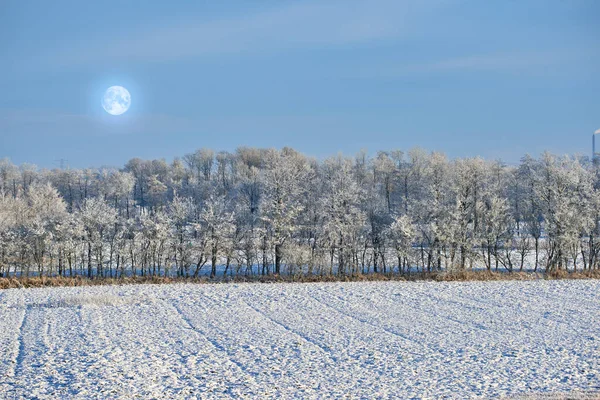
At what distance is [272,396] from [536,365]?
823 cm

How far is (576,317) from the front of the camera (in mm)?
26375

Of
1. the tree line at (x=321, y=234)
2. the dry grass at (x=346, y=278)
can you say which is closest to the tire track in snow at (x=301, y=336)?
the dry grass at (x=346, y=278)

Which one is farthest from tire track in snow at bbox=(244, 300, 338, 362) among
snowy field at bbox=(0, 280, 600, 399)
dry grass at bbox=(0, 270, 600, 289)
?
dry grass at bbox=(0, 270, 600, 289)

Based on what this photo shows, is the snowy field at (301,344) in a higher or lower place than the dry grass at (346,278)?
higher

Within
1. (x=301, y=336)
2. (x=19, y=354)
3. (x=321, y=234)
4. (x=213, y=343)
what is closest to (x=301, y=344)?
(x=301, y=336)

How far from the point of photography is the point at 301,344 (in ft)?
67.9

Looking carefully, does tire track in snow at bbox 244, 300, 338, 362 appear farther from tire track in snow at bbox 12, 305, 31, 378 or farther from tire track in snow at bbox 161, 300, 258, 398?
tire track in snow at bbox 12, 305, 31, 378

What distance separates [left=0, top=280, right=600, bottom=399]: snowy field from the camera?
598 inches

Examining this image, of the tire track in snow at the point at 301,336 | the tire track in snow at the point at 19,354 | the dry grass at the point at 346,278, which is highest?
the tire track in snow at the point at 19,354

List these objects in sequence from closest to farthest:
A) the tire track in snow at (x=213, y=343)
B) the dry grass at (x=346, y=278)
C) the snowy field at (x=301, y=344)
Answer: the snowy field at (x=301, y=344) → the tire track in snow at (x=213, y=343) → the dry grass at (x=346, y=278)

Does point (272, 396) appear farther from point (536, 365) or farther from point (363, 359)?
point (536, 365)

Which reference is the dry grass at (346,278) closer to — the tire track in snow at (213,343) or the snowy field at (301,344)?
the snowy field at (301,344)

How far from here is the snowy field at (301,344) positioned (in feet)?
49.9

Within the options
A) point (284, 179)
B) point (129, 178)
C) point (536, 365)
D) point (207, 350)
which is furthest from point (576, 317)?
point (129, 178)
